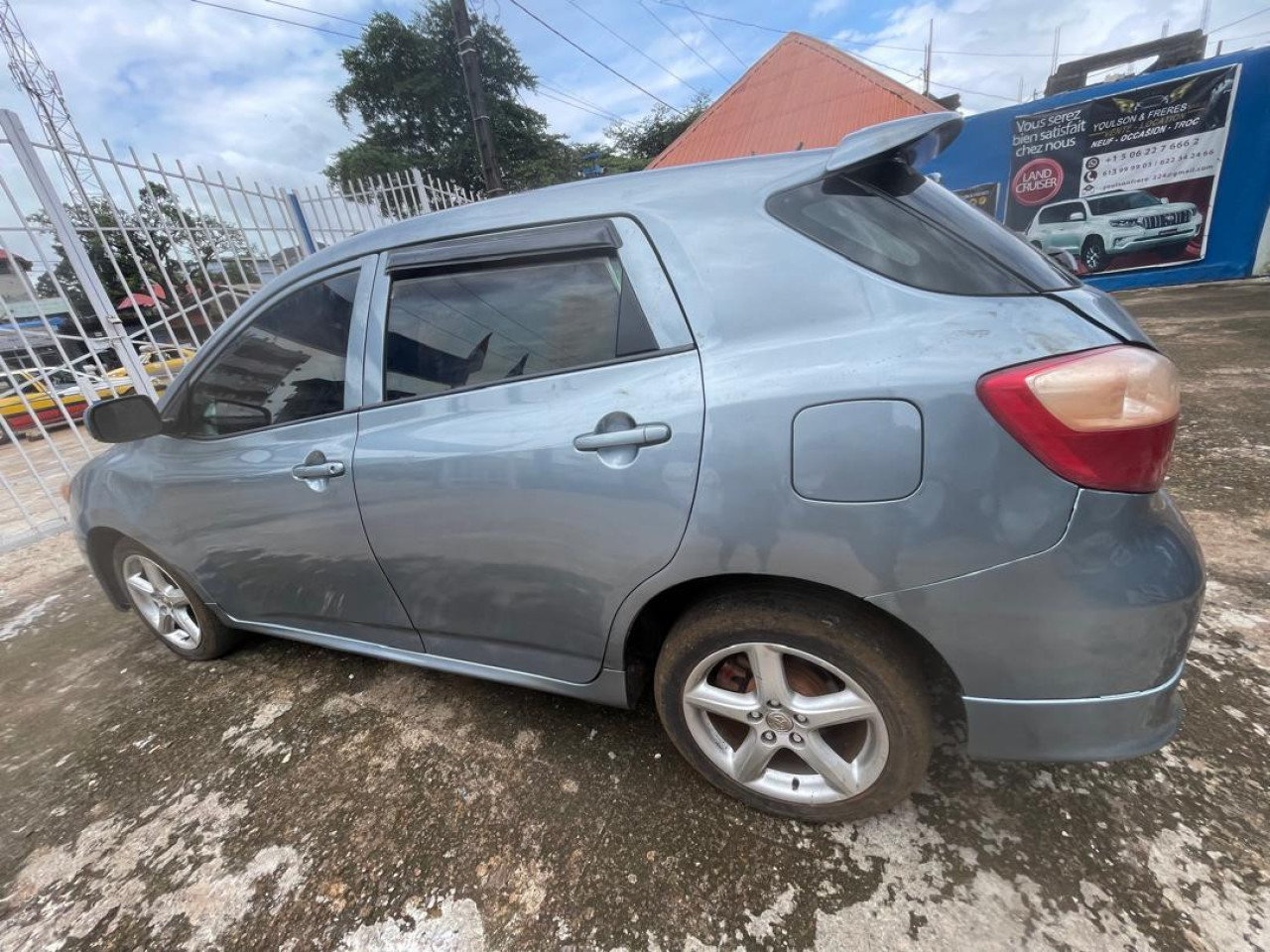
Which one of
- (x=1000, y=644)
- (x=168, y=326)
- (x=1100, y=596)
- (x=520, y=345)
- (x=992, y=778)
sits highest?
(x=168, y=326)

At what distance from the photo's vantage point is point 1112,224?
11430 mm

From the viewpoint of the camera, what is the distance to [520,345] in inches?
60.5

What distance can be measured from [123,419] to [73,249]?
11.2 feet

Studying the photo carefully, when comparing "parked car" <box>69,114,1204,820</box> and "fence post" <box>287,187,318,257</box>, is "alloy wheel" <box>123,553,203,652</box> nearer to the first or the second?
"parked car" <box>69,114,1204,820</box>

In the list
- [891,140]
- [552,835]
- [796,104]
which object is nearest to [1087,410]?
[891,140]

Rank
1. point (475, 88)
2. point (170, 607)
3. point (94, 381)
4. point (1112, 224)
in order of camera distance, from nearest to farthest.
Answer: point (170, 607)
point (94, 381)
point (475, 88)
point (1112, 224)

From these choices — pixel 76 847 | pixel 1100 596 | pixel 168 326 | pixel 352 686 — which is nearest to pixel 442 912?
pixel 352 686

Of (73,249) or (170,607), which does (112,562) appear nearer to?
(170,607)

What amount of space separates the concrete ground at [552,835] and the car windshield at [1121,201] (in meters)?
12.6

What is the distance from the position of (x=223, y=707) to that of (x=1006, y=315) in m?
2.95

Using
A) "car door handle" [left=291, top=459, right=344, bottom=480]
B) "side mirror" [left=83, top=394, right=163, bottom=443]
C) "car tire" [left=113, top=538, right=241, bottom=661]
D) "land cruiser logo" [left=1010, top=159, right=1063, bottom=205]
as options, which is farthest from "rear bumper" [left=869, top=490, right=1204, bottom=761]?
"land cruiser logo" [left=1010, top=159, right=1063, bottom=205]

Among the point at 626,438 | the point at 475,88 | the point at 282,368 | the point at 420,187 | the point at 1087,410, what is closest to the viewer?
the point at 1087,410

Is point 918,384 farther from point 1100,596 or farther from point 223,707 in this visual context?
point 223,707

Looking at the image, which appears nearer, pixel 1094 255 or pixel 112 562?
pixel 112 562
